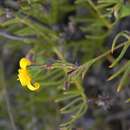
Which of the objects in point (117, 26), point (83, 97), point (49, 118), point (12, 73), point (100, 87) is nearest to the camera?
point (83, 97)

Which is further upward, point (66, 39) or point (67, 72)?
point (67, 72)

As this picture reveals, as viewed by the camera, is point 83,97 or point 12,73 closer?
point 83,97

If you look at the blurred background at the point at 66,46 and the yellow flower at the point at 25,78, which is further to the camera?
the blurred background at the point at 66,46

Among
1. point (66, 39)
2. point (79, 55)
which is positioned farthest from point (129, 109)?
point (66, 39)

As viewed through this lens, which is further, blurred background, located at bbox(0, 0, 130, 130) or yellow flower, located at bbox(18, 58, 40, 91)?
blurred background, located at bbox(0, 0, 130, 130)

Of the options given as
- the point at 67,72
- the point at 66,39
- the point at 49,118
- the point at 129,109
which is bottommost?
the point at 49,118

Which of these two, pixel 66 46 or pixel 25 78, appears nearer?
pixel 25 78

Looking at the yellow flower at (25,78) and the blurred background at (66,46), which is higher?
the yellow flower at (25,78)

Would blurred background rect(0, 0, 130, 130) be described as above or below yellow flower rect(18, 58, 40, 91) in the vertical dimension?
below

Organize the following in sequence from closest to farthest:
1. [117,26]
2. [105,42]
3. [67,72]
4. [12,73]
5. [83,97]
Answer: [67,72] < [83,97] < [117,26] < [105,42] < [12,73]

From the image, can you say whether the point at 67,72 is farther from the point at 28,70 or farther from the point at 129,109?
the point at 129,109

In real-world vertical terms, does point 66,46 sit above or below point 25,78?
below
